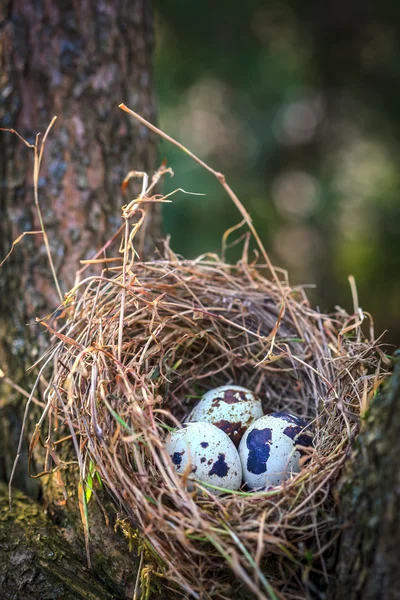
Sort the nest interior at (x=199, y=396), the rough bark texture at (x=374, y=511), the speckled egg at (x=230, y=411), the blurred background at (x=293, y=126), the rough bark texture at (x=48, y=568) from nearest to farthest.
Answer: the rough bark texture at (x=374, y=511)
the nest interior at (x=199, y=396)
the rough bark texture at (x=48, y=568)
the speckled egg at (x=230, y=411)
the blurred background at (x=293, y=126)

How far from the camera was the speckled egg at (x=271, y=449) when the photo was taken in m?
1.51

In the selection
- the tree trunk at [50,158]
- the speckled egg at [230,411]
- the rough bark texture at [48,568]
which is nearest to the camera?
the rough bark texture at [48,568]

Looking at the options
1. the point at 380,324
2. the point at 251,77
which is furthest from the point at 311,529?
the point at 380,324

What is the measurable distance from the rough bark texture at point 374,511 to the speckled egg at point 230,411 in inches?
21.9

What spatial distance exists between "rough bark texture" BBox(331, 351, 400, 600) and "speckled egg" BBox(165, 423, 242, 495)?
404 millimetres

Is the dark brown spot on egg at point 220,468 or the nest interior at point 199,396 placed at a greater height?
the nest interior at point 199,396

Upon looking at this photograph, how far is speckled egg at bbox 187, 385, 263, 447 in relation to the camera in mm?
1699

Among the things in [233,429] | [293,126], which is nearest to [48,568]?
[233,429]

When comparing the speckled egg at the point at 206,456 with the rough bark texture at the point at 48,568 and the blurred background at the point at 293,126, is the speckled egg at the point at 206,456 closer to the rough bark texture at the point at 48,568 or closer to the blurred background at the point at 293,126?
the rough bark texture at the point at 48,568

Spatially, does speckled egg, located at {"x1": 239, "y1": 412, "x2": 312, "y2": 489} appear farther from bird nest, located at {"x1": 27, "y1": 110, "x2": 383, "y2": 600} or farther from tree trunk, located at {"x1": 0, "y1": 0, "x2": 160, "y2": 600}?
tree trunk, located at {"x1": 0, "y1": 0, "x2": 160, "y2": 600}

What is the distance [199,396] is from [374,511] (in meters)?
0.89

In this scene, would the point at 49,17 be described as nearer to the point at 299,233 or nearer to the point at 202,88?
the point at 202,88

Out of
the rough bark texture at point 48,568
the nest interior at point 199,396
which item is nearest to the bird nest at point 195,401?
the nest interior at point 199,396

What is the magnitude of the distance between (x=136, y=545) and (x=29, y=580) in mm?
318
